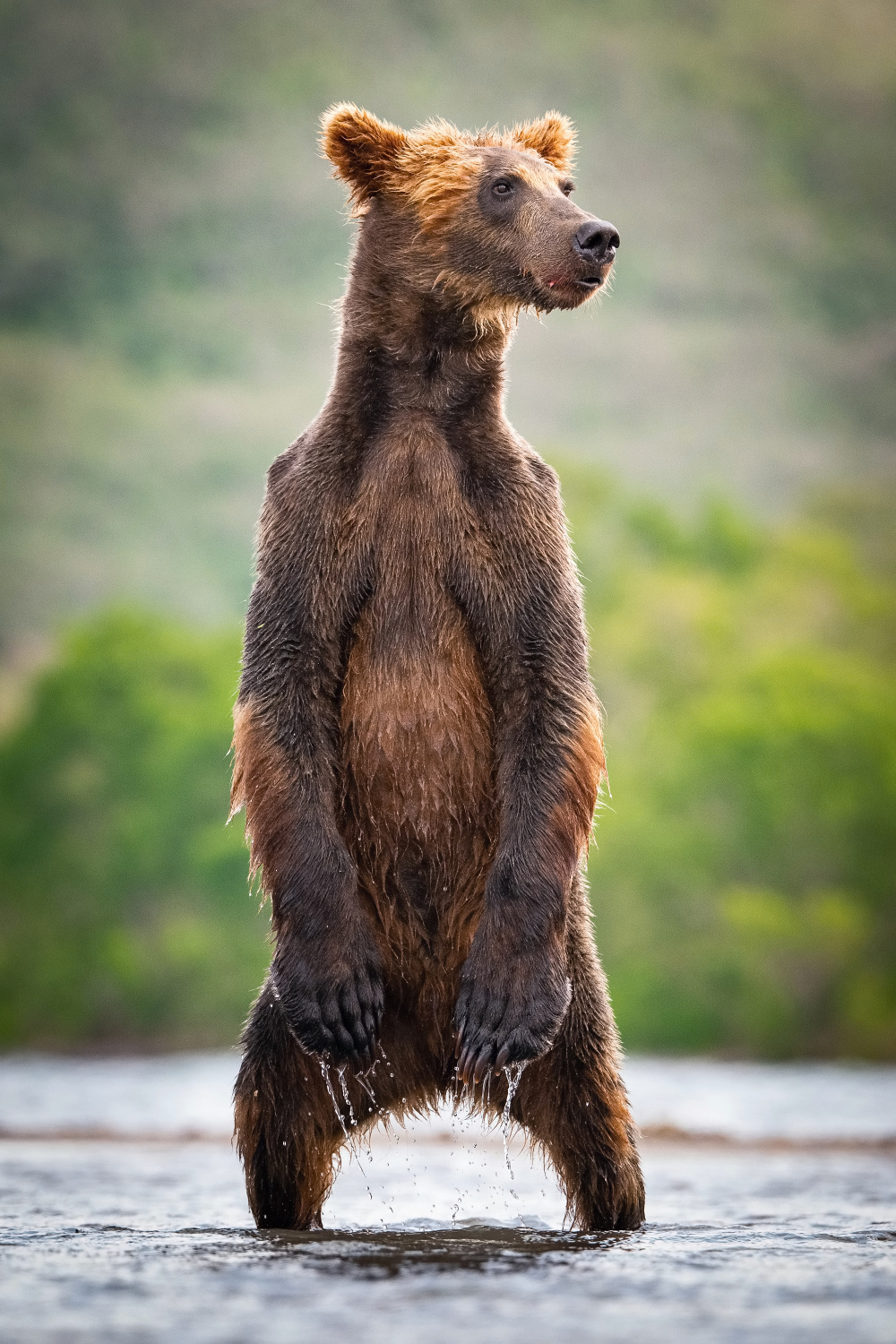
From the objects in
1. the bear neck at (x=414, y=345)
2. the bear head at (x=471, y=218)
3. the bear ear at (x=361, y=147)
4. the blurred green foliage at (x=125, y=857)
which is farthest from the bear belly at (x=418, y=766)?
the blurred green foliage at (x=125, y=857)

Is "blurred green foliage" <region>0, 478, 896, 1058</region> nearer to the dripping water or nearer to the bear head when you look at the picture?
the bear head

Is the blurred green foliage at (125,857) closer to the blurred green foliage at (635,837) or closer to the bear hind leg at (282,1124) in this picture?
the blurred green foliage at (635,837)

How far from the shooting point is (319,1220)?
5.65 metres

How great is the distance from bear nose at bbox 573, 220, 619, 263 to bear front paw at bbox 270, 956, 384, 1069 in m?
2.34

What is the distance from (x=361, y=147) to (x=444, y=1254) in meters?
3.50

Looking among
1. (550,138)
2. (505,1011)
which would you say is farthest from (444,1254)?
(550,138)

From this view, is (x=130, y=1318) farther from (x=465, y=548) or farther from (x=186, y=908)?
(x=186, y=908)

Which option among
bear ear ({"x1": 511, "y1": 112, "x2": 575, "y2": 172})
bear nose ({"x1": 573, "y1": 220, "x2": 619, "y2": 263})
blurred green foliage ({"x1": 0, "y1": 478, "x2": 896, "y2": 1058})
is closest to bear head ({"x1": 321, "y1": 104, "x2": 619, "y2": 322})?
bear nose ({"x1": 573, "y1": 220, "x2": 619, "y2": 263})

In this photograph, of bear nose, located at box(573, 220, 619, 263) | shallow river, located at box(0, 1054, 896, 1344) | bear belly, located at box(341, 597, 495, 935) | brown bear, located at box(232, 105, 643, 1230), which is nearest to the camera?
shallow river, located at box(0, 1054, 896, 1344)

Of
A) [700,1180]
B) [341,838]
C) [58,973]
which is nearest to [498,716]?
[341,838]

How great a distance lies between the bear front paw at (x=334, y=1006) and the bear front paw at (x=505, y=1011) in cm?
27

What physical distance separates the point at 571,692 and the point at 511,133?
6.97ft

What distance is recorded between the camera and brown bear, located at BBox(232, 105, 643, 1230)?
5.29 m

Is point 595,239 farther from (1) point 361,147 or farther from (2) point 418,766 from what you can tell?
(2) point 418,766
